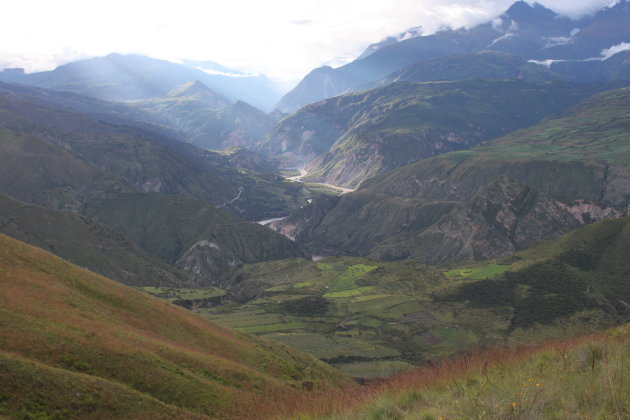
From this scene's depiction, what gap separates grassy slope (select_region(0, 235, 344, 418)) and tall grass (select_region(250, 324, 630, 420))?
12.1m

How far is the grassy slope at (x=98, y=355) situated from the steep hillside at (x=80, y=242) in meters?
130

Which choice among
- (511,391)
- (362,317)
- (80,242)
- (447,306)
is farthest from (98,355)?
(80,242)

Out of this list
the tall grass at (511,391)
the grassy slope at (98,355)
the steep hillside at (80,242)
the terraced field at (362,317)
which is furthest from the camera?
the steep hillside at (80,242)

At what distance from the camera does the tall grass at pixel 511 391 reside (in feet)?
47.0

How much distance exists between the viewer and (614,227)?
145 meters

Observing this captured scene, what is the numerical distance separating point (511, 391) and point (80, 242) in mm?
186890

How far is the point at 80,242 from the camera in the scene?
17400 cm

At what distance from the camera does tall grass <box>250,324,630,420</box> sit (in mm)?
14312

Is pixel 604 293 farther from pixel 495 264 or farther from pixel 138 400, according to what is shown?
pixel 138 400

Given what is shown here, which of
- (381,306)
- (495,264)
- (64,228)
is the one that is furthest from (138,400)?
(64,228)

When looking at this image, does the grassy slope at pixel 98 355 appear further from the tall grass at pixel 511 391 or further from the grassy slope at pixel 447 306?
the grassy slope at pixel 447 306

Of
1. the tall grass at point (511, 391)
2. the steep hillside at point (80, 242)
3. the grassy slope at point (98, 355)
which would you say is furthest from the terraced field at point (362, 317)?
the tall grass at point (511, 391)

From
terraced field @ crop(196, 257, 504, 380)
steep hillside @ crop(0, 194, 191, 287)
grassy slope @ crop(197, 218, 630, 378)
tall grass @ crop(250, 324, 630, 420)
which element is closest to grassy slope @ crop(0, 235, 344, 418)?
tall grass @ crop(250, 324, 630, 420)

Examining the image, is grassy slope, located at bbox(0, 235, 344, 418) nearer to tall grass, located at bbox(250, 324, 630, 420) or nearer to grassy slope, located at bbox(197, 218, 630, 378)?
tall grass, located at bbox(250, 324, 630, 420)
